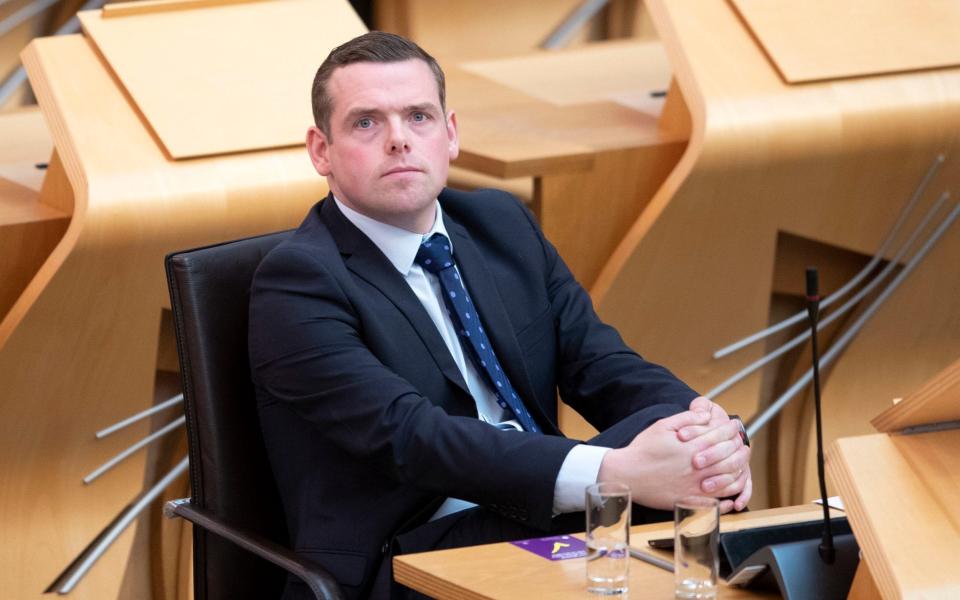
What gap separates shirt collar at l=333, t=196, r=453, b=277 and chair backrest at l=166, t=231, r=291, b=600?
0.14 metres

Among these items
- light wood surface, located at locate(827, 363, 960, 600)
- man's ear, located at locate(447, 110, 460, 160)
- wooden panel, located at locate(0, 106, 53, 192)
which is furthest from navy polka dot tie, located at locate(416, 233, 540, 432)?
wooden panel, located at locate(0, 106, 53, 192)

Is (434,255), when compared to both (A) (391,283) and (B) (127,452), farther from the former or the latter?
(B) (127,452)

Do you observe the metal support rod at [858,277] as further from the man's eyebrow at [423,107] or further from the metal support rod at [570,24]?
the metal support rod at [570,24]

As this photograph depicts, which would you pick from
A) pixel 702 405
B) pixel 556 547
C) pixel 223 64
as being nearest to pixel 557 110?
pixel 223 64

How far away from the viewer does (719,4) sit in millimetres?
3230

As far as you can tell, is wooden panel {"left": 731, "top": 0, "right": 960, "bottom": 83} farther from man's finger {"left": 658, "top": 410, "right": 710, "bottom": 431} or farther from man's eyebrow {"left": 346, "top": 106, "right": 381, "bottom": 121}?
man's finger {"left": 658, "top": 410, "right": 710, "bottom": 431}

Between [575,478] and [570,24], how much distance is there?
3.71m

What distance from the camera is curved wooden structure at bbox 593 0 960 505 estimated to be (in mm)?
2973

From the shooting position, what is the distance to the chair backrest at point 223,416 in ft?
6.33

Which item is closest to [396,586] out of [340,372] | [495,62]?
[340,372]

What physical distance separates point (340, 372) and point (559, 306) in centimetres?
46

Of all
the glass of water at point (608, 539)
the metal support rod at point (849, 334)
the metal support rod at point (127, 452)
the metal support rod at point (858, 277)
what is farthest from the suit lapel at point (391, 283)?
the metal support rod at point (849, 334)

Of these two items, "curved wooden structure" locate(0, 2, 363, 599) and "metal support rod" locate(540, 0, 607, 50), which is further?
"metal support rod" locate(540, 0, 607, 50)

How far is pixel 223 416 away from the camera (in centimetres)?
194
